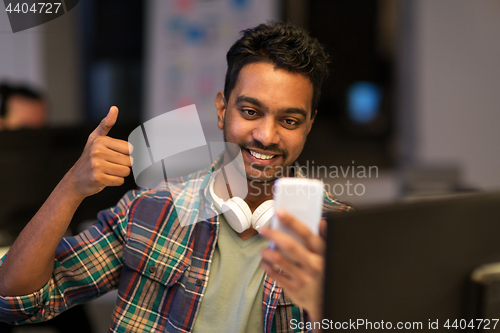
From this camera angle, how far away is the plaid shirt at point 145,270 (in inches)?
41.6

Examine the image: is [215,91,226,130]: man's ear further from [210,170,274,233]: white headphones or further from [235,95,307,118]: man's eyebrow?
[210,170,274,233]: white headphones

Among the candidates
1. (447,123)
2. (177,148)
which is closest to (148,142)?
(177,148)

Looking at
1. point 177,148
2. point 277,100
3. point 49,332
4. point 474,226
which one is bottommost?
point 49,332

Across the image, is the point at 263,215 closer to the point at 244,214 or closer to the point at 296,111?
the point at 244,214

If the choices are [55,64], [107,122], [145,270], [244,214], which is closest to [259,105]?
[244,214]

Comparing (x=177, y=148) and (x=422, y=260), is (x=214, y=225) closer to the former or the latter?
(x=177, y=148)

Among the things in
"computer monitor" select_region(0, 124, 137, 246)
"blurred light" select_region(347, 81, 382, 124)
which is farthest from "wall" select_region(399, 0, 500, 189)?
"computer monitor" select_region(0, 124, 137, 246)

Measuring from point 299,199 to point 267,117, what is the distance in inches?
22.2

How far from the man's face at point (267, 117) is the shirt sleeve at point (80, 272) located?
0.37 metres

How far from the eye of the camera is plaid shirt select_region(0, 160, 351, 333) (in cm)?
106

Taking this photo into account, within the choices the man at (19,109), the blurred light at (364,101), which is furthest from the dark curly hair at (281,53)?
the blurred light at (364,101)

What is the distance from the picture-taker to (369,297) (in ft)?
1.82

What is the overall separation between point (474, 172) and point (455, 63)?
0.70 metres

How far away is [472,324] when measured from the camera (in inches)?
24.0
